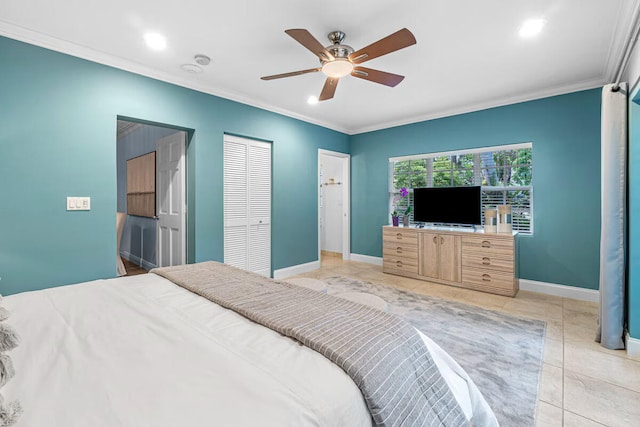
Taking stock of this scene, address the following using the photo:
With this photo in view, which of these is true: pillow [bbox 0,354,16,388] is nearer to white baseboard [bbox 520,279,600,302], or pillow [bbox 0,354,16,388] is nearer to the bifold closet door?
the bifold closet door

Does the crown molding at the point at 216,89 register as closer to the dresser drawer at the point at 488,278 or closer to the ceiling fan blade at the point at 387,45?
the ceiling fan blade at the point at 387,45

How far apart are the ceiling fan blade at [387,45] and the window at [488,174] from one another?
279 centimetres

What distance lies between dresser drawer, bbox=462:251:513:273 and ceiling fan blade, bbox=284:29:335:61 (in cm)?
305

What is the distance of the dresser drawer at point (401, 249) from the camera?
4.50m

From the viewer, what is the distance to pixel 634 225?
228 centimetres

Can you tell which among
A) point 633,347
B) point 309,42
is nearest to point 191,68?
point 309,42

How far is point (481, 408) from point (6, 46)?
4066 mm

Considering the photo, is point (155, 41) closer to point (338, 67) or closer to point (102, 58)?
point (102, 58)

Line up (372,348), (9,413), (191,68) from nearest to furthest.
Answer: (9,413), (372,348), (191,68)

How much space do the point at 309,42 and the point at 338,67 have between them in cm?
41

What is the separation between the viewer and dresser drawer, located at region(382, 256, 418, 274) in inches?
177

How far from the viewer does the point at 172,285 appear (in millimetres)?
1848

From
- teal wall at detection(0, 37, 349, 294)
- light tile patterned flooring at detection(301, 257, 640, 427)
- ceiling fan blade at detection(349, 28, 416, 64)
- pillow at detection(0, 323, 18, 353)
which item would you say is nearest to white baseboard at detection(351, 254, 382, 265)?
light tile patterned flooring at detection(301, 257, 640, 427)

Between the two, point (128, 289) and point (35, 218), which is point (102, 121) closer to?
point (35, 218)
